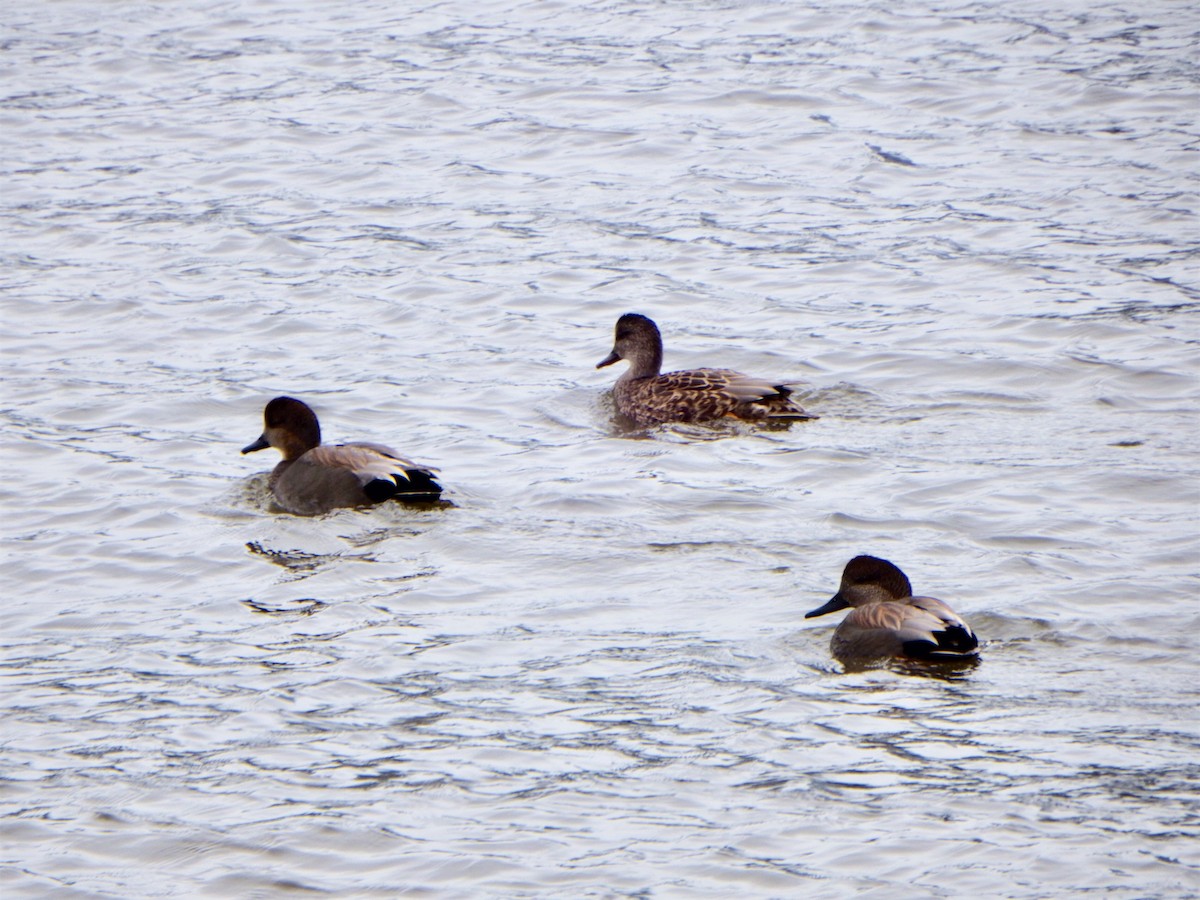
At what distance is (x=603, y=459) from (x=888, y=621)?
3.63m

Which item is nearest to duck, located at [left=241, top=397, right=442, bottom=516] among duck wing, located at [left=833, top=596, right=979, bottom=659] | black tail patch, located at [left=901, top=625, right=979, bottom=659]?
duck wing, located at [left=833, top=596, right=979, bottom=659]

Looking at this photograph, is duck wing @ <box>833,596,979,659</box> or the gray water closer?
the gray water

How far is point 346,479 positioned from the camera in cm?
1006

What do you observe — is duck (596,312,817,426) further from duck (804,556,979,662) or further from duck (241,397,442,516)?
duck (804,556,979,662)

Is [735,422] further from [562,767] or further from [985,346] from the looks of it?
[562,767]

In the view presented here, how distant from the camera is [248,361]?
13.0 metres

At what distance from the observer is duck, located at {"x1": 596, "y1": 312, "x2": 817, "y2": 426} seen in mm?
11344

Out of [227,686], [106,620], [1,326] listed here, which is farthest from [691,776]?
[1,326]

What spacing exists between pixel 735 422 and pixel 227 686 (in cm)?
460

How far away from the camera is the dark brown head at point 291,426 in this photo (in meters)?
10.6

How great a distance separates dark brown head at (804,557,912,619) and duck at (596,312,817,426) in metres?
3.21

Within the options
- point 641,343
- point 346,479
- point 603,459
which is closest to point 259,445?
point 346,479

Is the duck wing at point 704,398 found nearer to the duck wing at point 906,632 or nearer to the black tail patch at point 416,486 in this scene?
the black tail patch at point 416,486

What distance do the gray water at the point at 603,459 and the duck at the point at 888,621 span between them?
0.44ft
